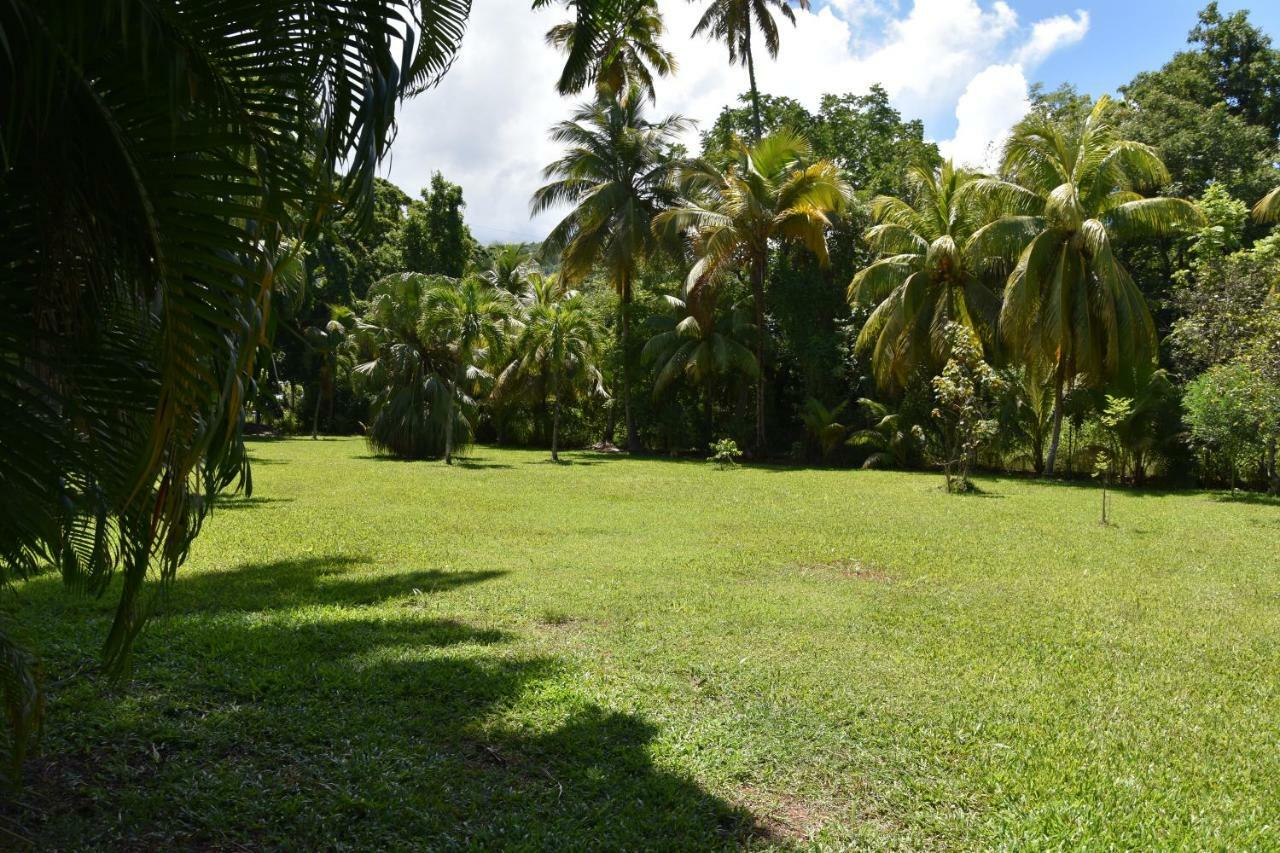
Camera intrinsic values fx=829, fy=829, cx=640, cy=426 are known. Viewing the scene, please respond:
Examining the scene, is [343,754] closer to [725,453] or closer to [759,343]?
[725,453]

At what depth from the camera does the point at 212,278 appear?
203 cm

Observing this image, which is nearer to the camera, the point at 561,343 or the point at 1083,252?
the point at 1083,252

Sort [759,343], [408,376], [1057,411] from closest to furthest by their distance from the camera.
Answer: [1057,411] → [408,376] → [759,343]

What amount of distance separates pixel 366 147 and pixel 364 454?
23.1m

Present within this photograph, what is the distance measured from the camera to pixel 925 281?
2094 centimetres

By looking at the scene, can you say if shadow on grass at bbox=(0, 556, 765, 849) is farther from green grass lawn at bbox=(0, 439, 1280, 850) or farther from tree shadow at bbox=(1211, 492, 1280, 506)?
tree shadow at bbox=(1211, 492, 1280, 506)

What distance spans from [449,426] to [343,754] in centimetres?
1778

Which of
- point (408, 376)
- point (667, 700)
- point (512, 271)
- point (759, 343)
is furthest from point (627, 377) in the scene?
point (667, 700)

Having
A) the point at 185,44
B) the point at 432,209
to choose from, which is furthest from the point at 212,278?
the point at 432,209

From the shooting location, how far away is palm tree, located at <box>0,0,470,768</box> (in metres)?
1.99

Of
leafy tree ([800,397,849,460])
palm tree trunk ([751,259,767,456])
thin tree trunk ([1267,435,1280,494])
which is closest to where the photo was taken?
thin tree trunk ([1267,435,1280,494])

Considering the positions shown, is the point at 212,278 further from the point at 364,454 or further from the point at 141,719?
the point at 364,454

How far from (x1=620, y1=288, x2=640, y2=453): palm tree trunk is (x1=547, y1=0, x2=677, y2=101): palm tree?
21.3 feet

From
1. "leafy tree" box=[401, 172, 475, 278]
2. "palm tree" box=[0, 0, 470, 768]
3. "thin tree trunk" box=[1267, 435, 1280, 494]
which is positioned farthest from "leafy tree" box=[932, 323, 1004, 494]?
→ "leafy tree" box=[401, 172, 475, 278]
